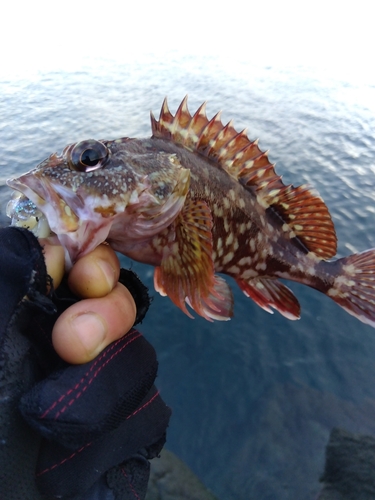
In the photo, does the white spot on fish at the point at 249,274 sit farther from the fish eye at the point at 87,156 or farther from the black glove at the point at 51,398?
the fish eye at the point at 87,156

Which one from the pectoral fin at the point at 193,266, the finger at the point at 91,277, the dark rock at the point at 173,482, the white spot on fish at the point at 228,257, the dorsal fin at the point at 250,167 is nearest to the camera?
the finger at the point at 91,277

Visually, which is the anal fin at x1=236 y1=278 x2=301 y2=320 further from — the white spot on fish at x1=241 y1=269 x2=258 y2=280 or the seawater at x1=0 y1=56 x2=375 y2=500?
the seawater at x1=0 y1=56 x2=375 y2=500

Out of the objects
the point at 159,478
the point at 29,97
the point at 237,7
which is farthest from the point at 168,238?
the point at 237,7

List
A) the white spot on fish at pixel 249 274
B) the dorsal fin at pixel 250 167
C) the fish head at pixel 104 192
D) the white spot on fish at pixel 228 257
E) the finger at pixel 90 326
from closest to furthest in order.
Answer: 1. the finger at pixel 90 326
2. the fish head at pixel 104 192
3. the dorsal fin at pixel 250 167
4. the white spot on fish at pixel 228 257
5. the white spot on fish at pixel 249 274

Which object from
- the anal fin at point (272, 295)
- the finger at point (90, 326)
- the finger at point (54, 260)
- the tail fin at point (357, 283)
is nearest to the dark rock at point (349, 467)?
the tail fin at point (357, 283)

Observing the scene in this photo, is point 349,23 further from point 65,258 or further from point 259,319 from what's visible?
point 65,258

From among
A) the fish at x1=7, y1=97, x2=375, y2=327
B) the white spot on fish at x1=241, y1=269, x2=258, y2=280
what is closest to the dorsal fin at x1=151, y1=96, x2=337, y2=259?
the fish at x1=7, y1=97, x2=375, y2=327
